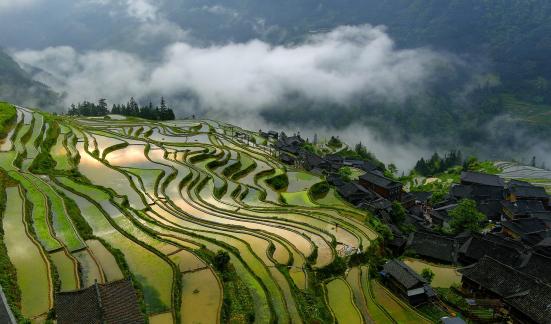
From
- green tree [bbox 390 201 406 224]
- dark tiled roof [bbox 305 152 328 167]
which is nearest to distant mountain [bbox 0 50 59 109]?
dark tiled roof [bbox 305 152 328 167]

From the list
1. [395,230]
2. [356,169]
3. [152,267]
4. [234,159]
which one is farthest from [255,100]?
[152,267]

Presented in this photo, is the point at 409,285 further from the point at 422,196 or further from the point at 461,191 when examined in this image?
the point at 422,196

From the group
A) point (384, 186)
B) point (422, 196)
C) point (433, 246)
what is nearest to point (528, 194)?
point (422, 196)

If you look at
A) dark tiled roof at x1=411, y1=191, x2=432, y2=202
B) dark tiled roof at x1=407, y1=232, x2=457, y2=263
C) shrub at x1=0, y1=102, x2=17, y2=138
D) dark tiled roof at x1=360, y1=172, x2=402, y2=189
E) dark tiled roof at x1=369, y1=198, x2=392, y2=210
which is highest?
shrub at x1=0, y1=102, x2=17, y2=138

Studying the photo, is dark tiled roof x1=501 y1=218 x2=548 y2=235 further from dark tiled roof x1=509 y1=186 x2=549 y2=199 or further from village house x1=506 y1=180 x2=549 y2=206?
dark tiled roof x1=509 y1=186 x2=549 y2=199

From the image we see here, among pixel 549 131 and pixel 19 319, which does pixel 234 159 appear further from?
pixel 549 131
